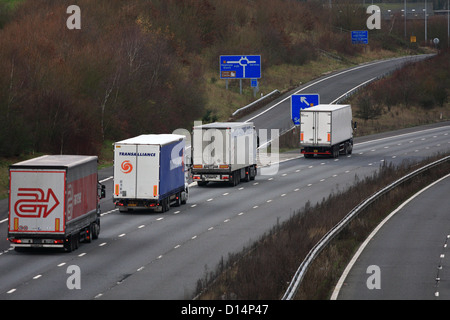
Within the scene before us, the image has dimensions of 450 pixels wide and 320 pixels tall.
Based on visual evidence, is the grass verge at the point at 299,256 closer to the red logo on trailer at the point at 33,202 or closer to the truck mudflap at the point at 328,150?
the red logo on trailer at the point at 33,202

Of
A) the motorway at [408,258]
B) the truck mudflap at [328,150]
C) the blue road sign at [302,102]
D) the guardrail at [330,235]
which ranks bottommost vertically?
the motorway at [408,258]

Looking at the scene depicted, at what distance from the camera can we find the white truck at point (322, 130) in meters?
63.1

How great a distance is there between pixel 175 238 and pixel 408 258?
27.4 ft

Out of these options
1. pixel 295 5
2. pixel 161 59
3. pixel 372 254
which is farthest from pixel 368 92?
pixel 372 254

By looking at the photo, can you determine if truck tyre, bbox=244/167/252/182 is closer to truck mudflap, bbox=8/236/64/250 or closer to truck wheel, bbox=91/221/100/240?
truck wheel, bbox=91/221/100/240

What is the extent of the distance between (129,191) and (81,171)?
7.51 m

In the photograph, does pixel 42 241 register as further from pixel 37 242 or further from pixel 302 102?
pixel 302 102

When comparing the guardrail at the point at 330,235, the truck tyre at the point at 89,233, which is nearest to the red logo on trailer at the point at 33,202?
the truck tyre at the point at 89,233

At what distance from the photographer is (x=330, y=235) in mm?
30125

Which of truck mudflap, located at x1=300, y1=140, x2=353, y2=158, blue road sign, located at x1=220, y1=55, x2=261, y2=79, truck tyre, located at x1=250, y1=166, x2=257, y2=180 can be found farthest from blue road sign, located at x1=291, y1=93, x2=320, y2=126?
blue road sign, located at x1=220, y1=55, x2=261, y2=79

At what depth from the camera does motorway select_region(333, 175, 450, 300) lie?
24719 millimetres

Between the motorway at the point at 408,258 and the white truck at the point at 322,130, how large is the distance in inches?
765

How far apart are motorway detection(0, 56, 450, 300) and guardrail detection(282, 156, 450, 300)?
8.11 feet
